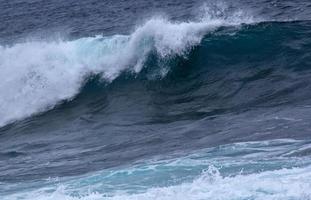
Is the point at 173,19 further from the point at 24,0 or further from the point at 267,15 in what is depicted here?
the point at 24,0

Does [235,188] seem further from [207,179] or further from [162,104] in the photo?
[162,104]

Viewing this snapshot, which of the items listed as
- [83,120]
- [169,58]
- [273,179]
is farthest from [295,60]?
[273,179]

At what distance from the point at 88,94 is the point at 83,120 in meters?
2.30

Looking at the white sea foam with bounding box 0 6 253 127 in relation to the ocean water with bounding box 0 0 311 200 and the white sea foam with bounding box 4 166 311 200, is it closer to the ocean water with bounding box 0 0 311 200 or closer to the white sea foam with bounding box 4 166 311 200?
the ocean water with bounding box 0 0 311 200

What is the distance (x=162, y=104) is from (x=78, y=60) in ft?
17.0

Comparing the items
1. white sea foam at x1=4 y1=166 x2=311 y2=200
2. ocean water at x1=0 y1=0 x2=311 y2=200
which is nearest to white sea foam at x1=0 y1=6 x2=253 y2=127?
ocean water at x1=0 y1=0 x2=311 y2=200

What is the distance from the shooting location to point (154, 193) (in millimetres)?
9414

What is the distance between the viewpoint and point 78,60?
21.5 m

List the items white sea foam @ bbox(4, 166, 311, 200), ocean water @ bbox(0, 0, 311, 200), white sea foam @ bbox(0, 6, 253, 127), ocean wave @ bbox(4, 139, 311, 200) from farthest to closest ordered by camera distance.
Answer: white sea foam @ bbox(0, 6, 253, 127) → ocean water @ bbox(0, 0, 311, 200) → ocean wave @ bbox(4, 139, 311, 200) → white sea foam @ bbox(4, 166, 311, 200)

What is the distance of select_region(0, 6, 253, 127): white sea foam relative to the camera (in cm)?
1984

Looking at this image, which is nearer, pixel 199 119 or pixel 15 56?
pixel 199 119

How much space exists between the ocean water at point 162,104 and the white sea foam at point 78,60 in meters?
0.04

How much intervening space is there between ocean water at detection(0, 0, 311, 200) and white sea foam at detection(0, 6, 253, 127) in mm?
43

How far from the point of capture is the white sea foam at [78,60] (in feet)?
65.1
